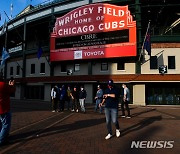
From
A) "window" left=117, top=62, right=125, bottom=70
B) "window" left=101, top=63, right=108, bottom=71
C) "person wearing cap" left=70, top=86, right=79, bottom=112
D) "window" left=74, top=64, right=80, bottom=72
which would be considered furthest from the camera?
"window" left=74, top=64, right=80, bottom=72

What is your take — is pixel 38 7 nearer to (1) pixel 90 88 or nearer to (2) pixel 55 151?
(1) pixel 90 88

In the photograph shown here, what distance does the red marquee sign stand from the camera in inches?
1064

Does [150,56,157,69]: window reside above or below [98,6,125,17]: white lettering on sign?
below

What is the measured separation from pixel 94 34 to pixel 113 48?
2.75 metres

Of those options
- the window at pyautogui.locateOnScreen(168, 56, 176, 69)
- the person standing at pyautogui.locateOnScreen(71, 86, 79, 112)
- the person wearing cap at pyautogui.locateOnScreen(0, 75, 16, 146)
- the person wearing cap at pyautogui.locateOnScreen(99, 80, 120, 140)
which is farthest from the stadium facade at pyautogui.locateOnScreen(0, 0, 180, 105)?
the person wearing cap at pyautogui.locateOnScreen(0, 75, 16, 146)

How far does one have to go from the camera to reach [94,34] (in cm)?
2872

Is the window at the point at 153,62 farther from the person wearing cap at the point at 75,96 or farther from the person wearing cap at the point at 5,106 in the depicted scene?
the person wearing cap at the point at 5,106

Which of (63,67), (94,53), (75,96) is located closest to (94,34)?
(94,53)

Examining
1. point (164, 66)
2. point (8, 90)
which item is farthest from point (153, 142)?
point (164, 66)

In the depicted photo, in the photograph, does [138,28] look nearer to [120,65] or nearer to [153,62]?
[153,62]

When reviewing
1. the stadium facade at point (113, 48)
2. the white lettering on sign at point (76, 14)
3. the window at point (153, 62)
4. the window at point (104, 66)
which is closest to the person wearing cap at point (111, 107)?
the stadium facade at point (113, 48)

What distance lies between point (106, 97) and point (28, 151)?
3.05 meters

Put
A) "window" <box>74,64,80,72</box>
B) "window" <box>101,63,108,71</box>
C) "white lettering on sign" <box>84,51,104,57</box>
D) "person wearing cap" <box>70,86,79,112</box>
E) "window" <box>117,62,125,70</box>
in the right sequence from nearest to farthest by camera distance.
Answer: "person wearing cap" <box>70,86,79,112</box>
"white lettering on sign" <box>84,51,104,57</box>
"window" <box>117,62,125,70</box>
"window" <box>101,63,108,71</box>
"window" <box>74,64,80,72</box>

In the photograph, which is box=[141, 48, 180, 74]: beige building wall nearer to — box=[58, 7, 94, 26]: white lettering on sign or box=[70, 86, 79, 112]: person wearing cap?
box=[58, 7, 94, 26]: white lettering on sign
